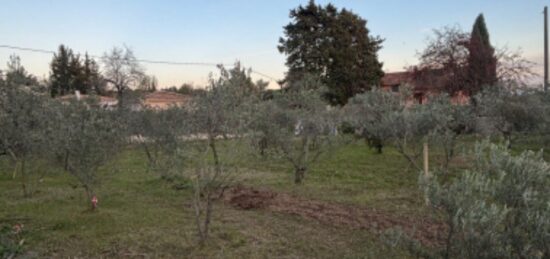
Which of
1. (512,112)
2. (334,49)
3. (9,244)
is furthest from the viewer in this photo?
(334,49)

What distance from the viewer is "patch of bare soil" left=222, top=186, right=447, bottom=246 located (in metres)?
6.89

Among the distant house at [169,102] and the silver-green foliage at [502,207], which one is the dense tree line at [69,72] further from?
the silver-green foliage at [502,207]

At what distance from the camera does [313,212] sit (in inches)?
327

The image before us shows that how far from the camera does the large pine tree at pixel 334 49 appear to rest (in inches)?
1491

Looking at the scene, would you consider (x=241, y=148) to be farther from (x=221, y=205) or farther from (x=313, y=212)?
(x=221, y=205)

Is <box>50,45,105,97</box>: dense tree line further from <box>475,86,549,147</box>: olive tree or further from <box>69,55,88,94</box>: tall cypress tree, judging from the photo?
<box>475,86,549,147</box>: olive tree

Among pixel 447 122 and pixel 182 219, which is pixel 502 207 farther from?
pixel 182 219

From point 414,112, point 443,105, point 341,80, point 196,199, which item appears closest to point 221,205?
point 196,199

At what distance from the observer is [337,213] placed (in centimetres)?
816

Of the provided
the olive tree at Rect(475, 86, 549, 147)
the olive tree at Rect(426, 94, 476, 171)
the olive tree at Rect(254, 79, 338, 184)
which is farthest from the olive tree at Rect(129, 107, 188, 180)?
the olive tree at Rect(475, 86, 549, 147)

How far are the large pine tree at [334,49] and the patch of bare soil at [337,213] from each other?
27.5 meters

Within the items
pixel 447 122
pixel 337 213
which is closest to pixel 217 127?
pixel 337 213

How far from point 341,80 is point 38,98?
3001cm

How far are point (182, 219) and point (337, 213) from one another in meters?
2.62
